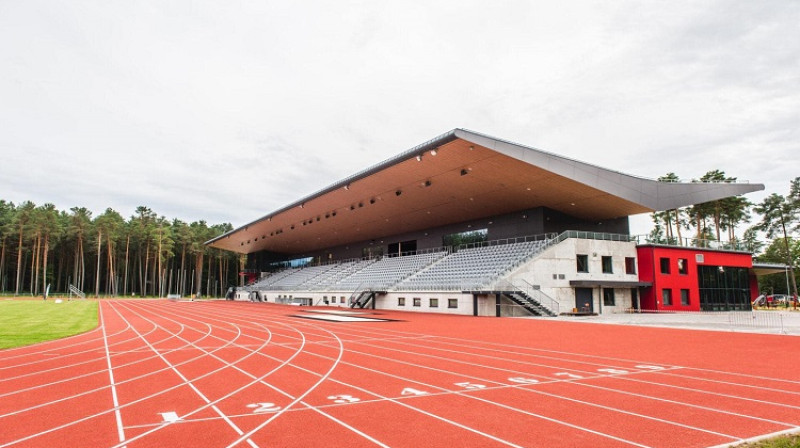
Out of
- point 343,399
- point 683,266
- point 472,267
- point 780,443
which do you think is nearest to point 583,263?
point 472,267

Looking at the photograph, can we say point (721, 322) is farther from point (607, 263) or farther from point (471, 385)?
point (471, 385)

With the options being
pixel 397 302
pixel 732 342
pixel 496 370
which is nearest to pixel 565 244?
pixel 397 302

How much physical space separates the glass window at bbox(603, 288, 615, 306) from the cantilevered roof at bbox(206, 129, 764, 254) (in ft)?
18.9

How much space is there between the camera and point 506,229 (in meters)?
37.5

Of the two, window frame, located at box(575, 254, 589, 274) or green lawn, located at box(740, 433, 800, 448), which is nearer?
green lawn, located at box(740, 433, 800, 448)

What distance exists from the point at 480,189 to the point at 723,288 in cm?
2017

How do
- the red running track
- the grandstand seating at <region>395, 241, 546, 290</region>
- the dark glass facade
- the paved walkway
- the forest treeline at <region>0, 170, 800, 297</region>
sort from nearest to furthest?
the red running track, the paved walkway, the grandstand seating at <region>395, 241, 546, 290</region>, the dark glass facade, the forest treeline at <region>0, 170, 800, 297</region>

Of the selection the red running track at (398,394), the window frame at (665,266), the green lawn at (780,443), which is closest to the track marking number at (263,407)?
the red running track at (398,394)

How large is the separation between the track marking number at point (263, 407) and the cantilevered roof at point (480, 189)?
20.3 m

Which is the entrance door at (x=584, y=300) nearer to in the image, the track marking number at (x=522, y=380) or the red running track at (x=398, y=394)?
the red running track at (x=398, y=394)

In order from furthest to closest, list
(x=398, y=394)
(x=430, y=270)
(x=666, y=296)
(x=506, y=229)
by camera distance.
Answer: (x=430, y=270) < (x=506, y=229) < (x=666, y=296) < (x=398, y=394)

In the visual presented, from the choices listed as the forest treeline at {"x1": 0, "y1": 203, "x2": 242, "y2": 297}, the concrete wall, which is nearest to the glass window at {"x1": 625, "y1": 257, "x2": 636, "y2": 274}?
the concrete wall

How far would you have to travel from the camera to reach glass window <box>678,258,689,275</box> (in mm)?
33250

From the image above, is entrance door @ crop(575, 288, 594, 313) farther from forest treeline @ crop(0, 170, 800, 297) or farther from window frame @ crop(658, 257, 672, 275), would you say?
forest treeline @ crop(0, 170, 800, 297)
